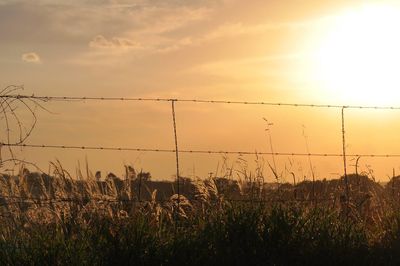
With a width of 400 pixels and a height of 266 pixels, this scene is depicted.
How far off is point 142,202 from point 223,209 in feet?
3.63

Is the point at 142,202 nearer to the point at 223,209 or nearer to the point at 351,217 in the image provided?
the point at 223,209

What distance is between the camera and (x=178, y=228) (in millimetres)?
9078

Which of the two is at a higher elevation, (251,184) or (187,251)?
(251,184)

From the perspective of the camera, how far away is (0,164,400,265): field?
8.27 metres

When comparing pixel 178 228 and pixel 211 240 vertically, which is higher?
pixel 178 228

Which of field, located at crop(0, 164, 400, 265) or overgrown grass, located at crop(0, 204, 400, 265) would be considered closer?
overgrown grass, located at crop(0, 204, 400, 265)

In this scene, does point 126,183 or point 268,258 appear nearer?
point 268,258

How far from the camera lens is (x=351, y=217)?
10539 millimetres

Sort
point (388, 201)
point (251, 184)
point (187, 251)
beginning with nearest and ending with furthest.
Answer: point (187, 251), point (251, 184), point (388, 201)

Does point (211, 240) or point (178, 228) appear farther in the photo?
point (178, 228)

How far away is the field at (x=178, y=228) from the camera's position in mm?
8273

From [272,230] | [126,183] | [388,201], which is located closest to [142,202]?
[126,183]

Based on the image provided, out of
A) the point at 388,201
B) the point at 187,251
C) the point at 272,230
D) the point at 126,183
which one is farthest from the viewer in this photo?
the point at 388,201

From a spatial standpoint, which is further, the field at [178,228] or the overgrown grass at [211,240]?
the field at [178,228]
